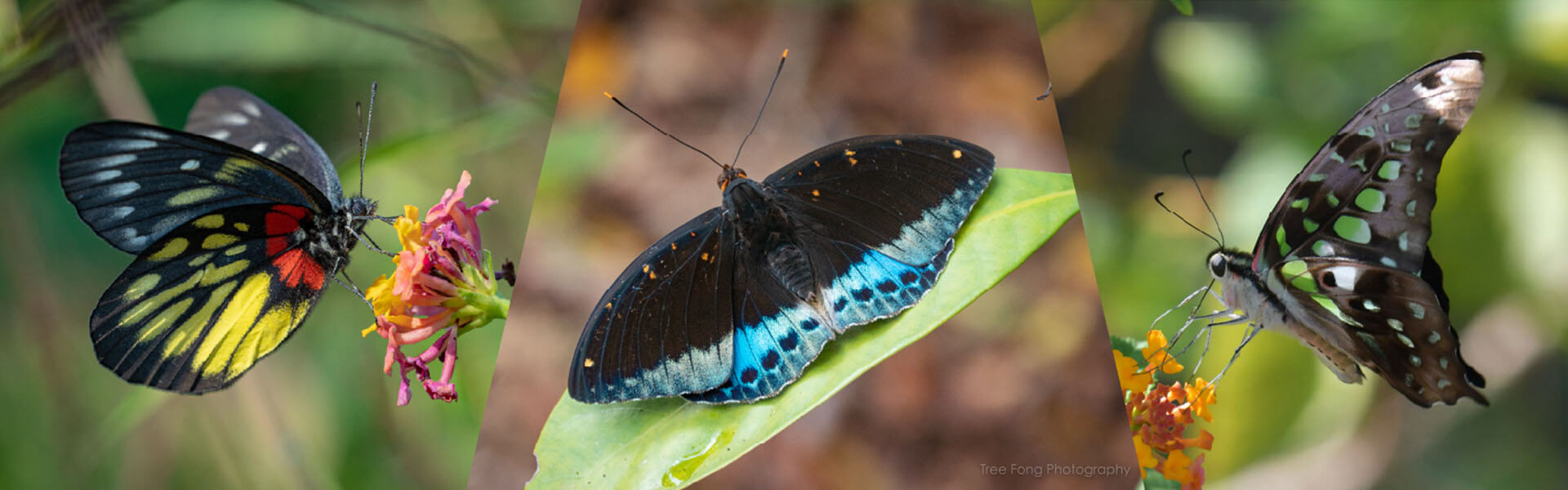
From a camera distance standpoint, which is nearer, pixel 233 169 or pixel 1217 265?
pixel 1217 265

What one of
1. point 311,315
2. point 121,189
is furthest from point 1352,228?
point 121,189

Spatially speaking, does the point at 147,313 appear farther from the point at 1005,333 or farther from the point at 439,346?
the point at 1005,333

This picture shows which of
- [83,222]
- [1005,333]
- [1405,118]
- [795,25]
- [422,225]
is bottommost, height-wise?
→ [1005,333]

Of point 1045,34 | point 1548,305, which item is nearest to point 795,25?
point 1045,34

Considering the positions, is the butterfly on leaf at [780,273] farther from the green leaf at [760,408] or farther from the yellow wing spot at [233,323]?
the yellow wing spot at [233,323]

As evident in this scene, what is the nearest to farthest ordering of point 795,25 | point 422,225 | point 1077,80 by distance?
point 422,225, point 1077,80, point 795,25

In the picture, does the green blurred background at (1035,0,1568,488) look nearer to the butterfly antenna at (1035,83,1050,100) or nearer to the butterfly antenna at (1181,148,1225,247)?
the butterfly antenna at (1181,148,1225,247)

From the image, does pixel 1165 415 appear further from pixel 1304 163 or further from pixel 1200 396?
pixel 1304 163
